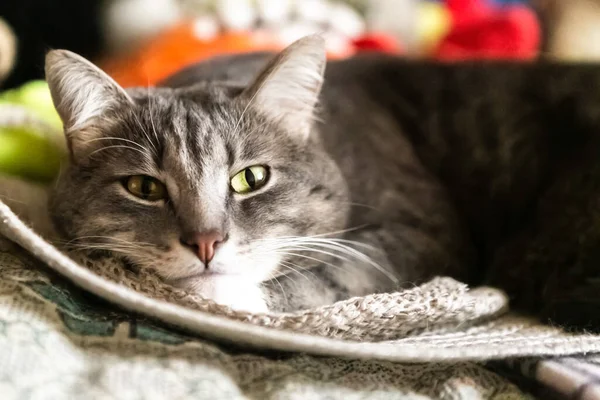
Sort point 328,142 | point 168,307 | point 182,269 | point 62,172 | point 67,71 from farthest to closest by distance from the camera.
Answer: point 328,142 → point 62,172 → point 67,71 → point 182,269 → point 168,307

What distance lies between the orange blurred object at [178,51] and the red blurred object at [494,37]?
1.41 ft

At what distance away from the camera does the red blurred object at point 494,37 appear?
201cm

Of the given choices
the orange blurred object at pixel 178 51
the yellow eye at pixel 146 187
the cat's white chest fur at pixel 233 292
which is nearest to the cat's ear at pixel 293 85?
the yellow eye at pixel 146 187

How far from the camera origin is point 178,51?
5.91 ft

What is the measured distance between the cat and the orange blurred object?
0.79 ft

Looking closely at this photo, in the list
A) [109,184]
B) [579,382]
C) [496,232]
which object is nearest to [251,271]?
[109,184]

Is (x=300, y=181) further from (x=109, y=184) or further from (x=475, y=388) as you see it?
(x=475, y=388)

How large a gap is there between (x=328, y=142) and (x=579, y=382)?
2.34 ft

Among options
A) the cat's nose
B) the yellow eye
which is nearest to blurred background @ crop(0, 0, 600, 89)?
the yellow eye

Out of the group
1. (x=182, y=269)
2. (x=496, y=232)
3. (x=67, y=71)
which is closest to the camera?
(x=182, y=269)

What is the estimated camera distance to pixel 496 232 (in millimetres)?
1458

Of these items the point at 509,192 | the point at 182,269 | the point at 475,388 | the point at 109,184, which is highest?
the point at 509,192

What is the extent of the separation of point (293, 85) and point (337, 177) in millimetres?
200

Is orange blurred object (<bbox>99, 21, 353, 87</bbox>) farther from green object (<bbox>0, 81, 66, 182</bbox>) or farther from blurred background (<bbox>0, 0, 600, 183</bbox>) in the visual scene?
green object (<bbox>0, 81, 66, 182</bbox>)
